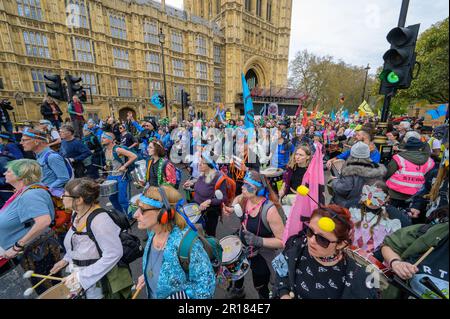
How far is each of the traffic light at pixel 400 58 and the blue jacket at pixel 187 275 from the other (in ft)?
13.0

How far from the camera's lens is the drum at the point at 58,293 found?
1589 millimetres

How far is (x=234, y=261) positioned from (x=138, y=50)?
31.4 m

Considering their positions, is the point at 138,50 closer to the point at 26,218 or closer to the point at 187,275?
the point at 26,218

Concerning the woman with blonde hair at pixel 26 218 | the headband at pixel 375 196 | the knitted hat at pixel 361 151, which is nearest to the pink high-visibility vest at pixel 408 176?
the knitted hat at pixel 361 151

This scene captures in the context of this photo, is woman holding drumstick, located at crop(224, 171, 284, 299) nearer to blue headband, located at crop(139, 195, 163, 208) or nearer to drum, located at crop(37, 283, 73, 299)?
blue headband, located at crop(139, 195, 163, 208)

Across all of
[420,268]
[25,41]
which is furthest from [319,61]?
[420,268]

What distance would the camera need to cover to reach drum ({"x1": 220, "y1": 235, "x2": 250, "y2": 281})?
7.45 ft

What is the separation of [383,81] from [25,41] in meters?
29.5

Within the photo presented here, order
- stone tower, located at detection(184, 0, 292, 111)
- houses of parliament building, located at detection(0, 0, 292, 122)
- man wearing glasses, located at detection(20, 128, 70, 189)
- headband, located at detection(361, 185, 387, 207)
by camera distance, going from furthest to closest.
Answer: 1. stone tower, located at detection(184, 0, 292, 111)
2. houses of parliament building, located at detection(0, 0, 292, 122)
3. man wearing glasses, located at detection(20, 128, 70, 189)
4. headband, located at detection(361, 185, 387, 207)

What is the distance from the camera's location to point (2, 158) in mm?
3719

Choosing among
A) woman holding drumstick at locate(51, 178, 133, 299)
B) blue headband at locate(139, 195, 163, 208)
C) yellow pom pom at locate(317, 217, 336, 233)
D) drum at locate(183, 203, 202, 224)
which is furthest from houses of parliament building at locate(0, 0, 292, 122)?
yellow pom pom at locate(317, 217, 336, 233)

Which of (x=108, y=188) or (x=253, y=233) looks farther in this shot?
(x=108, y=188)

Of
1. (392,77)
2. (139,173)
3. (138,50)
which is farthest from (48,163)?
(138,50)

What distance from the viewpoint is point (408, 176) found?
304cm
